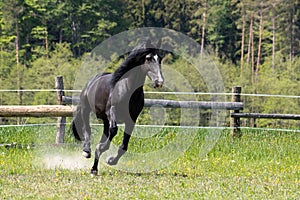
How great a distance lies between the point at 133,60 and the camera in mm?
8883

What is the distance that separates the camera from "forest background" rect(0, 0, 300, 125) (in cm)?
6412

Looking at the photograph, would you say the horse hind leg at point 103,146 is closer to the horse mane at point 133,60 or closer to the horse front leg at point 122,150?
the horse front leg at point 122,150

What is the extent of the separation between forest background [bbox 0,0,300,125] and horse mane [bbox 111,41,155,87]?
47780mm

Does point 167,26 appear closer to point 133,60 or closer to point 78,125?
point 78,125

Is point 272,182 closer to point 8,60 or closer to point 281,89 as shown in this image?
point 281,89

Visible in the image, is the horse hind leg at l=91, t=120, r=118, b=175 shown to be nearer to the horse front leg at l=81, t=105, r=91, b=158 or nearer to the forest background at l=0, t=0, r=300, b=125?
the horse front leg at l=81, t=105, r=91, b=158

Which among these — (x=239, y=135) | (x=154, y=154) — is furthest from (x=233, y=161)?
(x=239, y=135)

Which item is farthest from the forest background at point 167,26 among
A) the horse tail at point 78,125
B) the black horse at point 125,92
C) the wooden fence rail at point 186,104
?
the black horse at point 125,92

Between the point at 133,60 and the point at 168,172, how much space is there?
172 centimetres

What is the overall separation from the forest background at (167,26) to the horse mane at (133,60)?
4778 cm

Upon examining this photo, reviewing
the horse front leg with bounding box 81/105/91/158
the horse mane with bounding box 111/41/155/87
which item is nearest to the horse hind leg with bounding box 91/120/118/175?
the horse front leg with bounding box 81/105/91/158

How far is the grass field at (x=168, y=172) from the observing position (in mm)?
7758

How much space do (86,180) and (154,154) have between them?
9.28ft

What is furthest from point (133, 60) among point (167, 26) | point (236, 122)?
point (167, 26)
